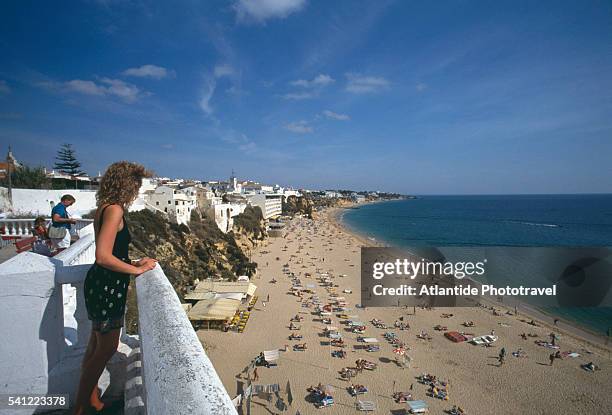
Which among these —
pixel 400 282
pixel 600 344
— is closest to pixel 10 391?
pixel 600 344

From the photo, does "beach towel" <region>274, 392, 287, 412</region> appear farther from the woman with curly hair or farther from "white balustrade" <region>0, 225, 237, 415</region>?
the woman with curly hair

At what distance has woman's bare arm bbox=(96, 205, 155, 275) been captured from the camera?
63.7 inches

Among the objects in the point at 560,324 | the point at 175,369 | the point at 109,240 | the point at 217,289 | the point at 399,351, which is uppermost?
the point at 109,240

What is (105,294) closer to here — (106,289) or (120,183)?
(106,289)

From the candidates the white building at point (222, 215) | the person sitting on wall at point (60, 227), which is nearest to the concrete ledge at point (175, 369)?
the person sitting on wall at point (60, 227)

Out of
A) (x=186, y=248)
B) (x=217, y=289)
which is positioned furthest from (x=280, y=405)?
(x=186, y=248)

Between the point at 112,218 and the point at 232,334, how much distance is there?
1417 centimetres

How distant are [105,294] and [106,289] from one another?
0.09 ft

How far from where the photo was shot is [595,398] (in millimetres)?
11578

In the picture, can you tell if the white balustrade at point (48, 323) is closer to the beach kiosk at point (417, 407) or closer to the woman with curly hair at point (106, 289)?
the woman with curly hair at point (106, 289)

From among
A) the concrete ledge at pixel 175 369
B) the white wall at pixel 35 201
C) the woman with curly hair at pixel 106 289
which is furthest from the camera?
the white wall at pixel 35 201

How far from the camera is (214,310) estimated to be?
589 inches

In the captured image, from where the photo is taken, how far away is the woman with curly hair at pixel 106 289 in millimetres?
1725

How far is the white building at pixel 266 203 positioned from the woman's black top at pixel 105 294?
50604 millimetres
